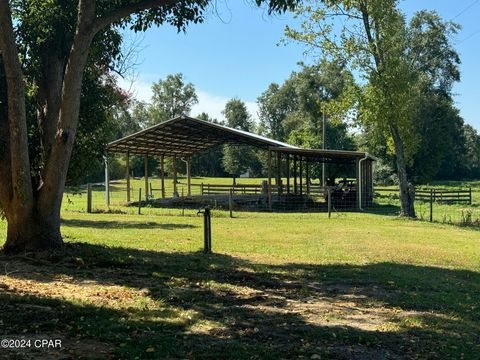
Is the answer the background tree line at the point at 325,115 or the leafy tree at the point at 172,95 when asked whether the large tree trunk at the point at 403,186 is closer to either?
the background tree line at the point at 325,115

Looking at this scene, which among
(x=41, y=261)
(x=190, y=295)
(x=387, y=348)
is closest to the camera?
(x=387, y=348)

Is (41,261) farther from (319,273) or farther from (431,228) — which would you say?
(431,228)

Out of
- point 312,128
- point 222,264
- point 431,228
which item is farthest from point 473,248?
point 312,128

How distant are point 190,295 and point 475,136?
98.9 metres

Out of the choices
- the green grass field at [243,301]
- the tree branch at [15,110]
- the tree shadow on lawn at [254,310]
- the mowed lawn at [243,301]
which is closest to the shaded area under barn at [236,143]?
the green grass field at [243,301]

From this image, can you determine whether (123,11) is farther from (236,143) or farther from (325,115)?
(325,115)

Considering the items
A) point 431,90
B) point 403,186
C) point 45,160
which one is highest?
point 431,90

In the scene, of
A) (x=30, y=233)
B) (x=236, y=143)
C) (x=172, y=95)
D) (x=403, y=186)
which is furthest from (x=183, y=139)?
(x=172, y=95)

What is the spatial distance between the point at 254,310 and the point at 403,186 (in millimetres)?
21219

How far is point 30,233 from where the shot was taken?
959cm

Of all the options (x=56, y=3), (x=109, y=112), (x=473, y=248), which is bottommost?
(x=473, y=248)

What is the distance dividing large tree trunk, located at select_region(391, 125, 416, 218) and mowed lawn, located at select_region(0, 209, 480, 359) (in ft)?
40.3

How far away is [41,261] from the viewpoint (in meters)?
9.02

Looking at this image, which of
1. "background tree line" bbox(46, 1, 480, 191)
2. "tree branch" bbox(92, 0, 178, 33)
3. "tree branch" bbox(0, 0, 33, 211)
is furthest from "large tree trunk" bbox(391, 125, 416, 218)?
"tree branch" bbox(0, 0, 33, 211)
